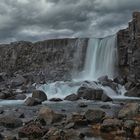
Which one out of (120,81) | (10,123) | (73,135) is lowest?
(73,135)

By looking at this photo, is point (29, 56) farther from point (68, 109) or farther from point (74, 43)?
point (68, 109)

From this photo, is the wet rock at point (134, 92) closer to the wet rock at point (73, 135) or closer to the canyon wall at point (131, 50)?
the canyon wall at point (131, 50)

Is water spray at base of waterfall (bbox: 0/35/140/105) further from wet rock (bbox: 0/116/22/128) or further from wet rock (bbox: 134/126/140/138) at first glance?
wet rock (bbox: 134/126/140/138)

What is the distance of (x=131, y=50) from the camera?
2581 inches

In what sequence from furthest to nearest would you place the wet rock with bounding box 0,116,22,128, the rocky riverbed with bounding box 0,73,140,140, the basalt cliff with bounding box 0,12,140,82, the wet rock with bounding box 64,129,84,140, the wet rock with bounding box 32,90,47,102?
1. the basalt cliff with bounding box 0,12,140,82
2. the wet rock with bounding box 32,90,47,102
3. the wet rock with bounding box 0,116,22,128
4. the rocky riverbed with bounding box 0,73,140,140
5. the wet rock with bounding box 64,129,84,140

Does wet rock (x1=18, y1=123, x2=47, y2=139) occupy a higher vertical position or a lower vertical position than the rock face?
lower

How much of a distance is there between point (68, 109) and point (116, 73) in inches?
1243

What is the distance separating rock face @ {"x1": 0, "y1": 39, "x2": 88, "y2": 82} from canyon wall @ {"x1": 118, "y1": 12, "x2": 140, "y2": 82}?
514 inches

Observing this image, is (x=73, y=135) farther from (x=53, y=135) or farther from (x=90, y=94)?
(x=90, y=94)

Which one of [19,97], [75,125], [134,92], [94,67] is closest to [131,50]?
[94,67]

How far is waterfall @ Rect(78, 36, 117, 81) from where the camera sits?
72.3 meters

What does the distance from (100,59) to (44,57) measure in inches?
907

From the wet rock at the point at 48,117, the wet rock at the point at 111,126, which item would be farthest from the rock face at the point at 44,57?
the wet rock at the point at 111,126

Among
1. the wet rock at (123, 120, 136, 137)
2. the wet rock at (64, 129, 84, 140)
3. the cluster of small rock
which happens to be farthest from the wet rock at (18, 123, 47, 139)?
the wet rock at (123, 120, 136, 137)
